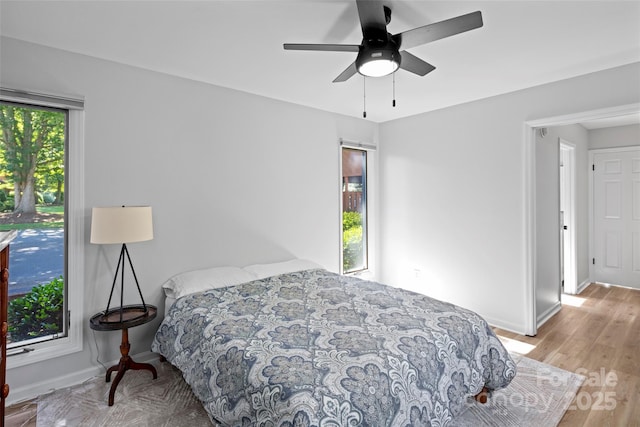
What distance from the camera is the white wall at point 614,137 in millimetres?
4633

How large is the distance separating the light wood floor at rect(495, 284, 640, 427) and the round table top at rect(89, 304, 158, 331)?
9.43 ft

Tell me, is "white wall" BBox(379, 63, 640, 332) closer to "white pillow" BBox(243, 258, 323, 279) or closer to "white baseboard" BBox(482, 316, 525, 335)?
"white baseboard" BBox(482, 316, 525, 335)

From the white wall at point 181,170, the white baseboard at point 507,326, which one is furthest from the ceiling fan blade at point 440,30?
the white baseboard at point 507,326

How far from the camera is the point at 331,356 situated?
1.64 m

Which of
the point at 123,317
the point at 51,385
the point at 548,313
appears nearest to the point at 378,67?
the point at 123,317

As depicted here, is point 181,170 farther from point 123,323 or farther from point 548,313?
point 548,313

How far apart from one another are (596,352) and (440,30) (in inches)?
125

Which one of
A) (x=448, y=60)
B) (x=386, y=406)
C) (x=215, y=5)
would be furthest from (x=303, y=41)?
(x=386, y=406)

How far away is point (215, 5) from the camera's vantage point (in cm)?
192

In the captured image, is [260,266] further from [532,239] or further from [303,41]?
[532,239]

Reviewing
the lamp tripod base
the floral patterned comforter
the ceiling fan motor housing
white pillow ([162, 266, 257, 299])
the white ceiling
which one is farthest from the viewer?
white pillow ([162, 266, 257, 299])

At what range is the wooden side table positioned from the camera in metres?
2.25

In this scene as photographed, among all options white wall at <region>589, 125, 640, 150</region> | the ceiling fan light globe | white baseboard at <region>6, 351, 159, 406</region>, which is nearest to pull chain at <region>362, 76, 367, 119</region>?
the ceiling fan light globe

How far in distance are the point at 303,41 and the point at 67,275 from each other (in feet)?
8.21
